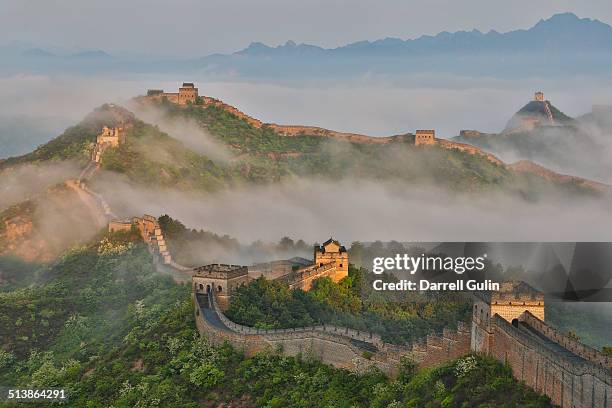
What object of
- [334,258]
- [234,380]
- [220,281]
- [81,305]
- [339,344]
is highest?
[334,258]

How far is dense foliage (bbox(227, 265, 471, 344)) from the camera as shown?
5547 cm

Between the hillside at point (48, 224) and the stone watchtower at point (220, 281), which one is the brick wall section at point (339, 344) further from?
the hillside at point (48, 224)

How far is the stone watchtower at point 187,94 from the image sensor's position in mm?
147250

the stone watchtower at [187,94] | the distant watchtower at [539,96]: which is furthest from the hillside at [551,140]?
the stone watchtower at [187,94]

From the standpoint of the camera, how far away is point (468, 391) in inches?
1496

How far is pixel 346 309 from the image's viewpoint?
197 feet

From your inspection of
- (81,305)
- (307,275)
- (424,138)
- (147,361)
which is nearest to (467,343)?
(147,361)

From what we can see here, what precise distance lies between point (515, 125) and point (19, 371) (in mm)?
136701

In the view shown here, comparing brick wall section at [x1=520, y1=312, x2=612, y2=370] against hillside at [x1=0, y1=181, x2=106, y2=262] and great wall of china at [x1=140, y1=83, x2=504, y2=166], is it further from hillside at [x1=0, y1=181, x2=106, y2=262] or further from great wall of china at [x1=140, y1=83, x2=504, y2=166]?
great wall of china at [x1=140, y1=83, x2=504, y2=166]

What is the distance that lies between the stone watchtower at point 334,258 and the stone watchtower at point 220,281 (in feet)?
29.1

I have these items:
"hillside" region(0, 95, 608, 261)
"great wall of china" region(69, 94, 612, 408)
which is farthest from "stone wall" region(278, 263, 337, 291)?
"hillside" region(0, 95, 608, 261)

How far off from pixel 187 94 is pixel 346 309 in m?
92.0

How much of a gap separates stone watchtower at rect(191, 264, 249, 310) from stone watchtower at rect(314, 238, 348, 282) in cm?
887

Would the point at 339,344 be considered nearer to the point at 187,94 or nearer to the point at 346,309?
the point at 346,309
